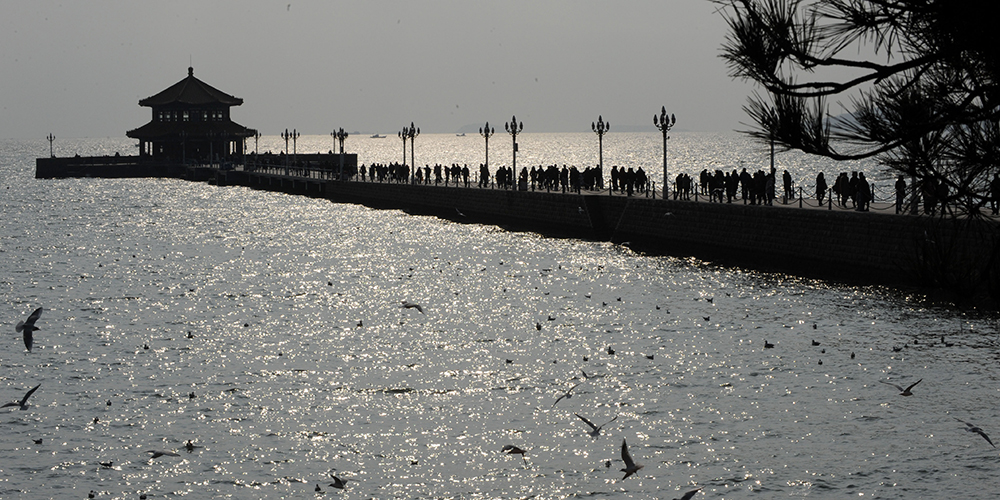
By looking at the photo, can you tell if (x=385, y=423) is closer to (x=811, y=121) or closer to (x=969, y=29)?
(x=811, y=121)

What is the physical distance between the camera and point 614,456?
15812 millimetres

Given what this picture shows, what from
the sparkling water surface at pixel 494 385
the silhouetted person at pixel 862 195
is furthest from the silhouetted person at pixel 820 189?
the sparkling water surface at pixel 494 385

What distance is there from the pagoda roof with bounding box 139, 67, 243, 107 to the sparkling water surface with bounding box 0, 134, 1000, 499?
91.9 meters

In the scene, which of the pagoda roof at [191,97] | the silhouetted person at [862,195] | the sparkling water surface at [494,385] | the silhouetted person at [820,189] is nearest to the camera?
the sparkling water surface at [494,385]

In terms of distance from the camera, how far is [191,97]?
130250 millimetres

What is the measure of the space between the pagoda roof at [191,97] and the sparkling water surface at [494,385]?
91.9 m

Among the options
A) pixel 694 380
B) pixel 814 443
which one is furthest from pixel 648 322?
pixel 814 443

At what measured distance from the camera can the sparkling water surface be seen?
14.9m

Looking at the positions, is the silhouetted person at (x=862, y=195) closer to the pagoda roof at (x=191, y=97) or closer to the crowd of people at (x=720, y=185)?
the crowd of people at (x=720, y=185)

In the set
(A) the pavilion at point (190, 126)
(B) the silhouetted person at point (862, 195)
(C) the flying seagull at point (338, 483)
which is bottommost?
(C) the flying seagull at point (338, 483)

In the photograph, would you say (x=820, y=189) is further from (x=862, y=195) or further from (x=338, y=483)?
(x=338, y=483)

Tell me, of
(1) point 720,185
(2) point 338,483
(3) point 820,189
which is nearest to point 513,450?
(2) point 338,483

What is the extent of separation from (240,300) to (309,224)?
35.5 m

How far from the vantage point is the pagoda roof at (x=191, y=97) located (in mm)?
129000
